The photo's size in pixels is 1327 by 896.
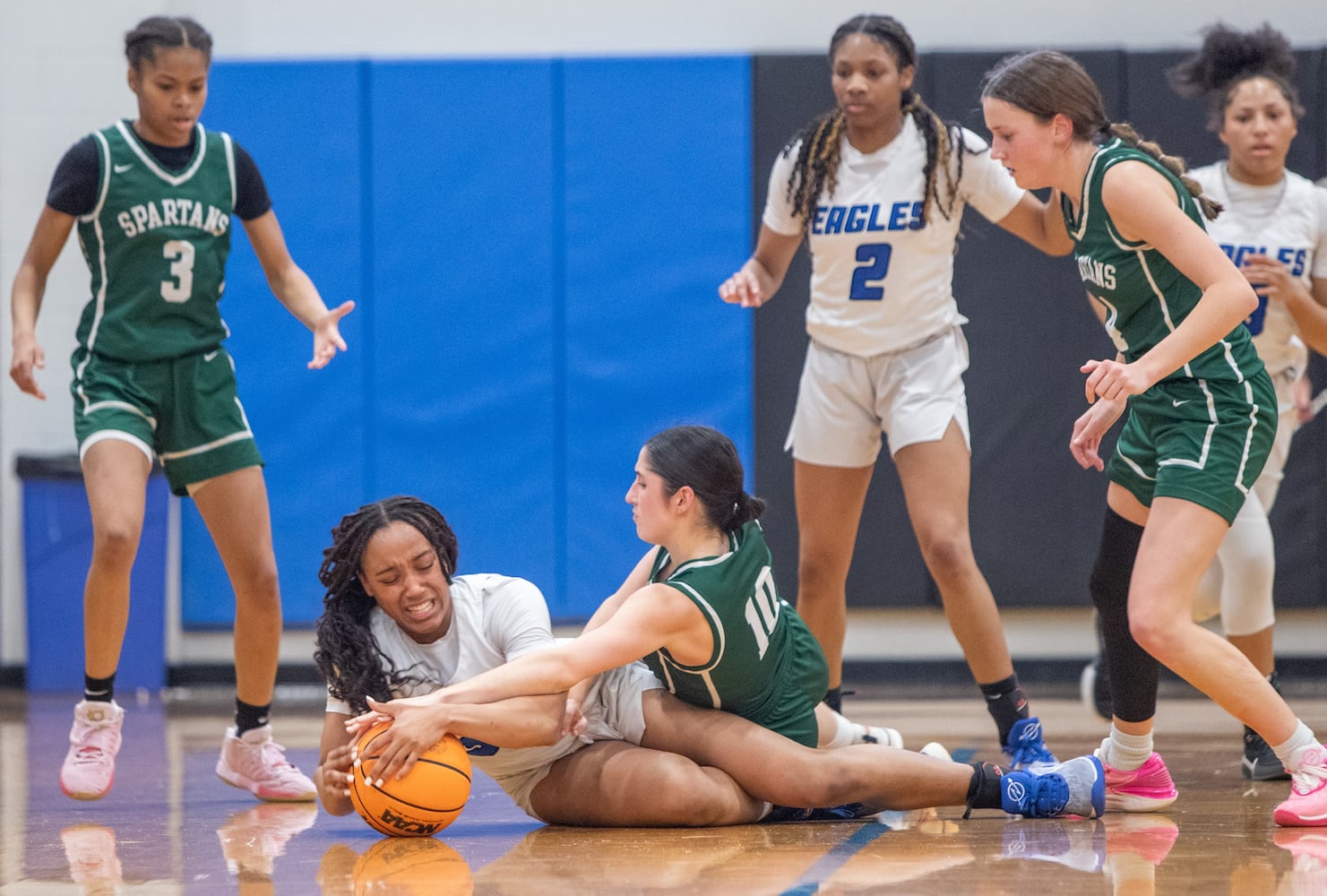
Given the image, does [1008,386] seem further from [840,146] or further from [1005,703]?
[1005,703]

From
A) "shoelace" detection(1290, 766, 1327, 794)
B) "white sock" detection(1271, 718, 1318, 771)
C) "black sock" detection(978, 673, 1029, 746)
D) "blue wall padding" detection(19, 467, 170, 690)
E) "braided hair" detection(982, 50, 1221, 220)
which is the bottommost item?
"blue wall padding" detection(19, 467, 170, 690)

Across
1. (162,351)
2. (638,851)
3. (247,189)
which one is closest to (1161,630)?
(638,851)

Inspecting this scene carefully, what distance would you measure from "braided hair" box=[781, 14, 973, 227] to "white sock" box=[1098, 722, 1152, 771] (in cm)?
149

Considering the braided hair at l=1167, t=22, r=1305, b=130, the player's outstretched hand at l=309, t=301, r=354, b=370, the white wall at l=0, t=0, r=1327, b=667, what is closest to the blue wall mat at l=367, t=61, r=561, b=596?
the white wall at l=0, t=0, r=1327, b=667

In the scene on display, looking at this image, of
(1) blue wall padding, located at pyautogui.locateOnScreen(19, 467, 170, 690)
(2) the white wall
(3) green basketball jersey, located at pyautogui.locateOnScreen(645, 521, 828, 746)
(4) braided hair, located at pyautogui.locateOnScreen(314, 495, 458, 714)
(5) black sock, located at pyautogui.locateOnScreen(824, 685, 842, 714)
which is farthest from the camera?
(2) the white wall

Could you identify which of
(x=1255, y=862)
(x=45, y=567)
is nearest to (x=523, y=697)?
(x=1255, y=862)

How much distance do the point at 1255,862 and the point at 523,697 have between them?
4.73 ft

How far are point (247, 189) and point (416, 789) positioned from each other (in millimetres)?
1926

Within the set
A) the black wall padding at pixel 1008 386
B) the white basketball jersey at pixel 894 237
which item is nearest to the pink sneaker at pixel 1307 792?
the white basketball jersey at pixel 894 237

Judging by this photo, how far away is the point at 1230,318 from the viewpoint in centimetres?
298

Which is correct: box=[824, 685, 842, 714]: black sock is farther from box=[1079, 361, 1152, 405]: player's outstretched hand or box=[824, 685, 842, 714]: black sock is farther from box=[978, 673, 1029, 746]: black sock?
box=[1079, 361, 1152, 405]: player's outstretched hand

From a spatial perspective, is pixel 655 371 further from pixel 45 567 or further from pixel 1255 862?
pixel 1255 862

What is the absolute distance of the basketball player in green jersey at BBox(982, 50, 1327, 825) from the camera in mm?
3041

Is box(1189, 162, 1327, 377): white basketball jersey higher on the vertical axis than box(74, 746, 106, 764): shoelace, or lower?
higher
